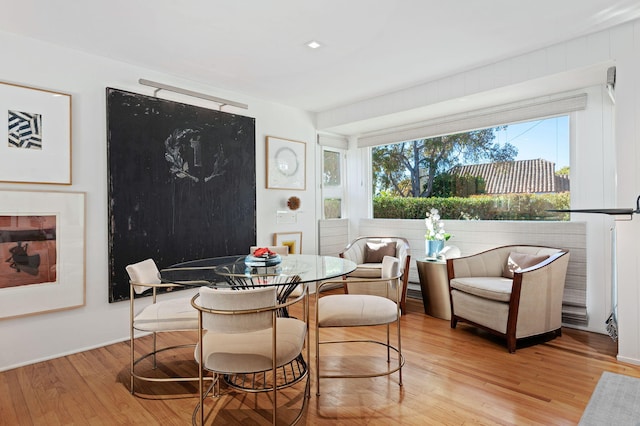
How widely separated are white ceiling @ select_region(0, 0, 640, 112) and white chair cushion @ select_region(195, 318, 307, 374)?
7.27 ft

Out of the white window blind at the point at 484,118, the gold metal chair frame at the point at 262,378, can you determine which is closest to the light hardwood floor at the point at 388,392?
the gold metal chair frame at the point at 262,378

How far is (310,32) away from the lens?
3.00 metres

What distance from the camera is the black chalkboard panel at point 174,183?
3479 mm

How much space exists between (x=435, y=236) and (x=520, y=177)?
1.18m

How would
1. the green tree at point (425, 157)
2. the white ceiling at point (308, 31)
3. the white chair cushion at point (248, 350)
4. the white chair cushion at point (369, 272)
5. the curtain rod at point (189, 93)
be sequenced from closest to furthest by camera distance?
the white chair cushion at point (248, 350), the white ceiling at point (308, 31), the curtain rod at point (189, 93), the white chair cushion at point (369, 272), the green tree at point (425, 157)

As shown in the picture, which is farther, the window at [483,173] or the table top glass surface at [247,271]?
the window at [483,173]

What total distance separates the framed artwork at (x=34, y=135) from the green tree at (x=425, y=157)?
13.3 feet

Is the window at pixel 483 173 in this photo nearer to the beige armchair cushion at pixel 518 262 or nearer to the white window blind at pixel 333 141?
the white window blind at pixel 333 141

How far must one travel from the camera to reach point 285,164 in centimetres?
501

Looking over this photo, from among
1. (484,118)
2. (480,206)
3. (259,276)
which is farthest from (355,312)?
(484,118)

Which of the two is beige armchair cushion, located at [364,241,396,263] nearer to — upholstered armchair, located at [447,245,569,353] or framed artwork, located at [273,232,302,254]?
framed artwork, located at [273,232,302,254]

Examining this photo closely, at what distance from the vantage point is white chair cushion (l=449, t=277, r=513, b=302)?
10.6 ft

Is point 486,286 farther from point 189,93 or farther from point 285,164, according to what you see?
point 189,93

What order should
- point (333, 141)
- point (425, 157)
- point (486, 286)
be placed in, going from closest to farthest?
point (486, 286)
point (425, 157)
point (333, 141)
